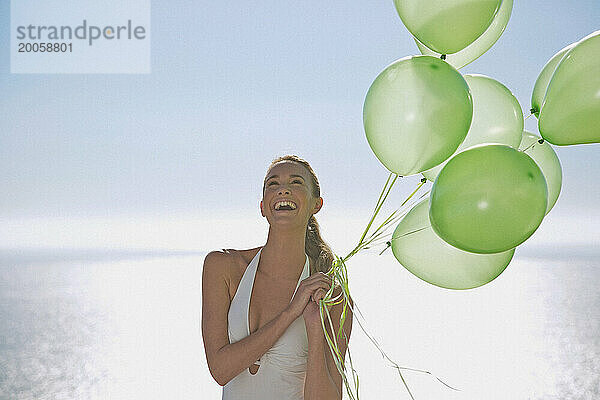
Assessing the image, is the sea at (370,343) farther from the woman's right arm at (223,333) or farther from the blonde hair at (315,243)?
the woman's right arm at (223,333)

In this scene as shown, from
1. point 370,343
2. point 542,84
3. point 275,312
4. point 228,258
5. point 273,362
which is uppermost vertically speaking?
point 542,84

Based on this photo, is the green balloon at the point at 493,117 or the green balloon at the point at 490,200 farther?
the green balloon at the point at 493,117

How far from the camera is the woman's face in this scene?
1632 millimetres

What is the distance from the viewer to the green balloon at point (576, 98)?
130cm

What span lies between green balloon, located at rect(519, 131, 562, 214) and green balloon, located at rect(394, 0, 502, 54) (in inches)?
11.3

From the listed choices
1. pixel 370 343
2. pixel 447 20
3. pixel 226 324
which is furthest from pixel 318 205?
pixel 370 343

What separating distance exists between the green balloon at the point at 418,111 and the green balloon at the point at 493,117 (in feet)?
0.37

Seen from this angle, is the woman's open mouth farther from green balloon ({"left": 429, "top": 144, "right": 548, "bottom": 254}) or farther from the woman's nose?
green balloon ({"left": 429, "top": 144, "right": 548, "bottom": 254})

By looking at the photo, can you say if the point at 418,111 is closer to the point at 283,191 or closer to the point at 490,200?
the point at 490,200

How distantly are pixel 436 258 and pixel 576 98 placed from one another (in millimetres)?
398

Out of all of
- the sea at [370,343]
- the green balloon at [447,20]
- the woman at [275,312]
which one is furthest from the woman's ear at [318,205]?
the sea at [370,343]

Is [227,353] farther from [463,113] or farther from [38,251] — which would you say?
[38,251]

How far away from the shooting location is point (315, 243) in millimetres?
1797

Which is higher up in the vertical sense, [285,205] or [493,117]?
[493,117]
